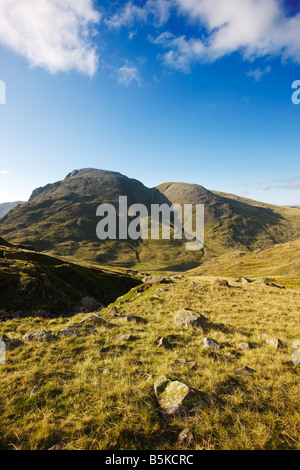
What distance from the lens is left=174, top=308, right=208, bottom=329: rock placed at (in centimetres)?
1308

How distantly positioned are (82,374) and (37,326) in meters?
9.03

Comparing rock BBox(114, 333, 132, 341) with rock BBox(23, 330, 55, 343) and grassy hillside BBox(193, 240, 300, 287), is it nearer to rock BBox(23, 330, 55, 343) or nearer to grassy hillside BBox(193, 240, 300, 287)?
rock BBox(23, 330, 55, 343)

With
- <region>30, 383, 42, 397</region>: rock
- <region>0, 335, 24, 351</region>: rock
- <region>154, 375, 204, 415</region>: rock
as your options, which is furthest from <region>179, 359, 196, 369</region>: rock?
<region>0, 335, 24, 351</region>: rock

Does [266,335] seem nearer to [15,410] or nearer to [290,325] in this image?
[290,325]

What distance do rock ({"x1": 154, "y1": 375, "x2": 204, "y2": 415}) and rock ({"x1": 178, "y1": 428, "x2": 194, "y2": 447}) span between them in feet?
1.87

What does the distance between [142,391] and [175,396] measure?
112cm

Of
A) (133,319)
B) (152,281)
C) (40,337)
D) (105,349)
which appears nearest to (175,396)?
(105,349)

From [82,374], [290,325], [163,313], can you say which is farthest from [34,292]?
[290,325]

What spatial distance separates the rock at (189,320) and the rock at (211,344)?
2.46m

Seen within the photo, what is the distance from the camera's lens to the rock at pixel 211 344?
10047 millimetres

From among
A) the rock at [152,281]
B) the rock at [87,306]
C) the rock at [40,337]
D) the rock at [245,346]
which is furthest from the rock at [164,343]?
the rock at [87,306]

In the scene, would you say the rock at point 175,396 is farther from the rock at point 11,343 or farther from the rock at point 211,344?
the rock at point 11,343

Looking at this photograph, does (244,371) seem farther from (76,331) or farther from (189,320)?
(76,331)

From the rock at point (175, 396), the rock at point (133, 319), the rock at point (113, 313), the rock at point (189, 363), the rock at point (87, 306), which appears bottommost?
the rock at point (87, 306)
